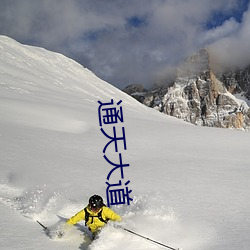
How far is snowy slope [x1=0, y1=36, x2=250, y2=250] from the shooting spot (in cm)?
561

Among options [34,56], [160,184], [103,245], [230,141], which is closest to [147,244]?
[103,245]

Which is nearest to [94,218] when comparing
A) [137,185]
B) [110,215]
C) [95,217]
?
[95,217]

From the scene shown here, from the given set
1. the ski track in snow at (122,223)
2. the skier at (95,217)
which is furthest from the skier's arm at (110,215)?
the ski track in snow at (122,223)

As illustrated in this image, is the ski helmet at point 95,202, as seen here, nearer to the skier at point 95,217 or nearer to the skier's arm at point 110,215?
the skier at point 95,217

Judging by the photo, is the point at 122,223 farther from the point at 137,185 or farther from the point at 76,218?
the point at 137,185

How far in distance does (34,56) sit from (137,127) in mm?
52520

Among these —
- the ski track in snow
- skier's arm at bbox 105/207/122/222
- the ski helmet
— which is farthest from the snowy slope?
the ski helmet

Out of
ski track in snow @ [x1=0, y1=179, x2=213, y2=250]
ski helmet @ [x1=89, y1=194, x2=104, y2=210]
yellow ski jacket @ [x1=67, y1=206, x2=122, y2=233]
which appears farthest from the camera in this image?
yellow ski jacket @ [x1=67, y1=206, x2=122, y2=233]

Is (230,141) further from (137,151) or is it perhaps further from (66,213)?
(66,213)

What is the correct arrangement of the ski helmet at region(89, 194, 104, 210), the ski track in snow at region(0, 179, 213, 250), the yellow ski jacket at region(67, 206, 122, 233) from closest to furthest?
the ski track in snow at region(0, 179, 213, 250) < the ski helmet at region(89, 194, 104, 210) < the yellow ski jacket at region(67, 206, 122, 233)

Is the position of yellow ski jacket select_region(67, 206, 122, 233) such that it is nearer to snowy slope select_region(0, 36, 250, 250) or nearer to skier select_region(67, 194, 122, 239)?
skier select_region(67, 194, 122, 239)

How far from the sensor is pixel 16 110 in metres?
18.1

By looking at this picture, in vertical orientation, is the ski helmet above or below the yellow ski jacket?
above

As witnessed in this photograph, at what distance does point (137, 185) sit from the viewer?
841 cm
